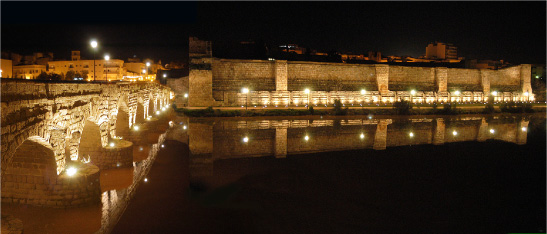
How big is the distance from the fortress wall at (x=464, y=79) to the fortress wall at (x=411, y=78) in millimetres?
2804

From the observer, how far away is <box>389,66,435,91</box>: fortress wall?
3875 cm

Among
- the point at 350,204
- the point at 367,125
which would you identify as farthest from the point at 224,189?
the point at 367,125

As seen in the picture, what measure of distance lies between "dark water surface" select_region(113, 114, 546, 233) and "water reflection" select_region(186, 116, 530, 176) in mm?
90

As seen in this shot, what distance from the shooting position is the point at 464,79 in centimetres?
4375

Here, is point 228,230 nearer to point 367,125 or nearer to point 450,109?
point 367,125

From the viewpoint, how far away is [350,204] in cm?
857

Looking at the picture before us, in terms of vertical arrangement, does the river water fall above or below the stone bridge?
below

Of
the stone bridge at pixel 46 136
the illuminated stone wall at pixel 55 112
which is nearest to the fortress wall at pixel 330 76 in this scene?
the illuminated stone wall at pixel 55 112

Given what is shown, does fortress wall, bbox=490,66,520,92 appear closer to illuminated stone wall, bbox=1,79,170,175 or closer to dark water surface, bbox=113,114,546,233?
dark water surface, bbox=113,114,546,233

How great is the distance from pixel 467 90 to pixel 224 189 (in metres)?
41.6

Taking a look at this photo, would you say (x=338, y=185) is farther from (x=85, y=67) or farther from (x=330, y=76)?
(x=85, y=67)

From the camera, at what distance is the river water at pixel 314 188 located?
7375mm

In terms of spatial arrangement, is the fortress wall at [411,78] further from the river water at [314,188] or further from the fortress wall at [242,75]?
the river water at [314,188]

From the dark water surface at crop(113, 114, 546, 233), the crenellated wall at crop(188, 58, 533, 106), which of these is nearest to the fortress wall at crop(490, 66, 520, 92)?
the crenellated wall at crop(188, 58, 533, 106)
